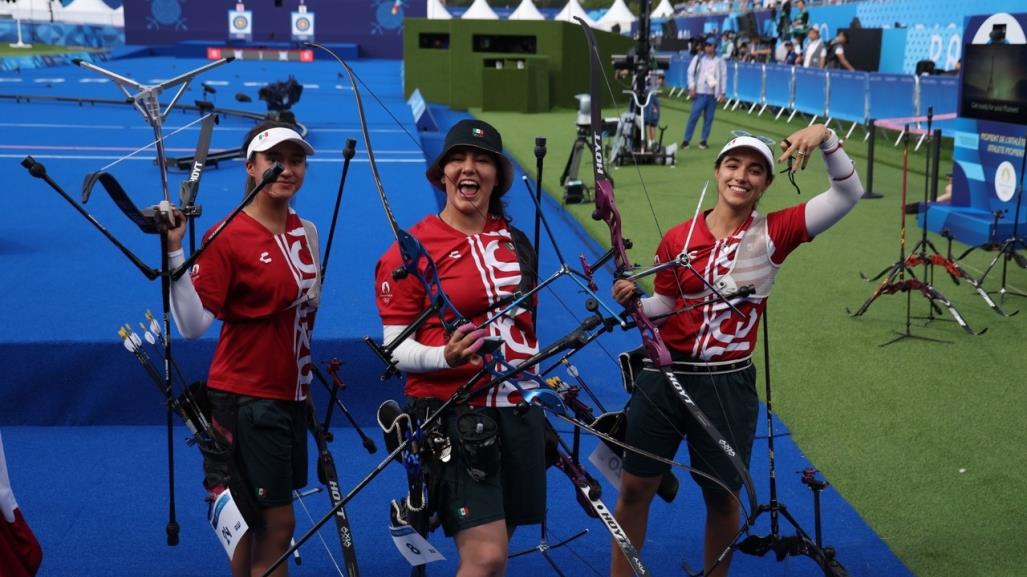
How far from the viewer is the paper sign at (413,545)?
276 cm

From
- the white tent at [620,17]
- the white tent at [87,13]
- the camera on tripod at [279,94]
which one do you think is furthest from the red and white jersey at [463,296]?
the white tent at [87,13]

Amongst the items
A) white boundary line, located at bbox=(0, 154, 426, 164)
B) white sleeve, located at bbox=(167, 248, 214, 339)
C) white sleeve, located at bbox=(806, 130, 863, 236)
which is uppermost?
white sleeve, located at bbox=(806, 130, 863, 236)

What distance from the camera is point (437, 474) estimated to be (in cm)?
275

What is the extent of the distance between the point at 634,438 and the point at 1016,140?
6.26 m

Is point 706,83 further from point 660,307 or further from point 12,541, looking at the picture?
point 12,541

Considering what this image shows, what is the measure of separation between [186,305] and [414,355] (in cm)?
60

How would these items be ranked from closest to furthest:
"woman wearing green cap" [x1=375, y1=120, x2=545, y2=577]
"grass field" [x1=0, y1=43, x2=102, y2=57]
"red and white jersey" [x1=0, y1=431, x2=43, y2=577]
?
"red and white jersey" [x1=0, y1=431, x2=43, y2=577] < "woman wearing green cap" [x1=375, y1=120, x2=545, y2=577] < "grass field" [x1=0, y1=43, x2=102, y2=57]

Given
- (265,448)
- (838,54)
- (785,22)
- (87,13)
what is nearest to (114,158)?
(265,448)

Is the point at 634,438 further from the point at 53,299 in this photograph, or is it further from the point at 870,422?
the point at 53,299

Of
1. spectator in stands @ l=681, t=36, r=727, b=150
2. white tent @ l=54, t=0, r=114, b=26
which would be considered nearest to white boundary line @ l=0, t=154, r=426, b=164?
spectator in stands @ l=681, t=36, r=727, b=150

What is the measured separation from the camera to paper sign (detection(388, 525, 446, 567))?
2.76 meters

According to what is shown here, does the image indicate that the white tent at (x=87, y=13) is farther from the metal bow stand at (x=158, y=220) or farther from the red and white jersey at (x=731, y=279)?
the red and white jersey at (x=731, y=279)

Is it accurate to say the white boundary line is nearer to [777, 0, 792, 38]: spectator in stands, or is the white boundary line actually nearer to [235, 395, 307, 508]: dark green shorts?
[235, 395, 307, 508]: dark green shorts

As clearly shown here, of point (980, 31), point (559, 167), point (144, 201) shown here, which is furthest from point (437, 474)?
point (559, 167)
